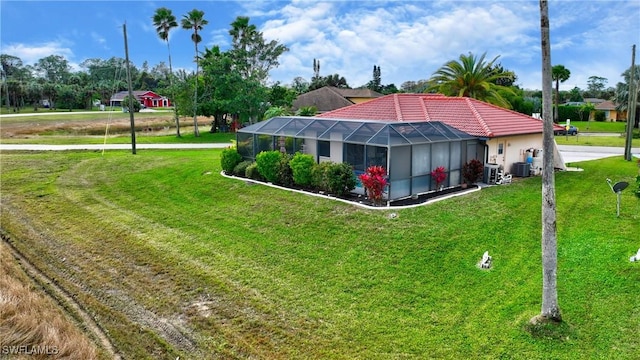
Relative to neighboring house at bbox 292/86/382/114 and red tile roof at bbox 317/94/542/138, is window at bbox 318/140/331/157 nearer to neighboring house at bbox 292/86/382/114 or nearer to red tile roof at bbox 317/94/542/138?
red tile roof at bbox 317/94/542/138

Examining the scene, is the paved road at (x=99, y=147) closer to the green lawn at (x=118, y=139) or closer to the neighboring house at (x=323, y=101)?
the green lawn at (x=118, y=139)

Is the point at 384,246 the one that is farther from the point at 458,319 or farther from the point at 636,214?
the point at 636,214

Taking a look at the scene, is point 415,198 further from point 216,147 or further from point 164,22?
point 164,22

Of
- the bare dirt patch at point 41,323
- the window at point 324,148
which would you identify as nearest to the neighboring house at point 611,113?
the window at point 324,148

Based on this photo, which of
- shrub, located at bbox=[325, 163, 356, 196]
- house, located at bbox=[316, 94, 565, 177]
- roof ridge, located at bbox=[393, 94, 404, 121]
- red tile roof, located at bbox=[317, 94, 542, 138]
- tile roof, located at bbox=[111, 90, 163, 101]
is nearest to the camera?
shrub, located at bbox=[325, 163, 356, 196]

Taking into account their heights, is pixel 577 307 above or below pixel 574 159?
below

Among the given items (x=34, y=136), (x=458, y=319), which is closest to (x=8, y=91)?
(x=34, y=136)

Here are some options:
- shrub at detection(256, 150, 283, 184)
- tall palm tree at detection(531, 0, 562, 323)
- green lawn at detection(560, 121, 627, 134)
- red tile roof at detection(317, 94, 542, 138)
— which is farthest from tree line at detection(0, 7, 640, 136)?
tall palm tree at detection(531, 0, 562, 323)
